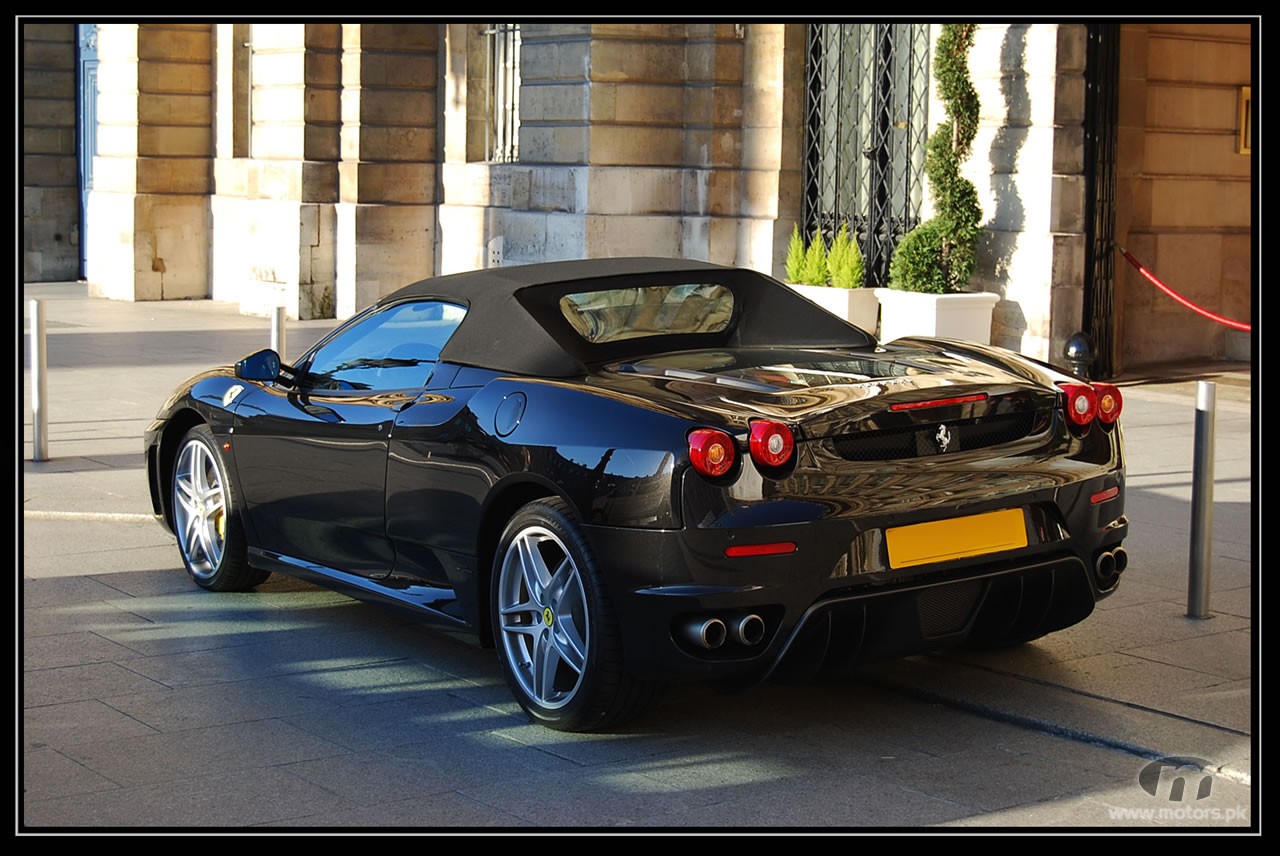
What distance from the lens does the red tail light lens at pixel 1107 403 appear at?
19.5 feet

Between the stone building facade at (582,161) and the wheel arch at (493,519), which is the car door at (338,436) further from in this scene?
the stone building facade at (582,161)

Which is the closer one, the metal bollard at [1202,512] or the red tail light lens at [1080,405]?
the red tail light lens at [1080,405]

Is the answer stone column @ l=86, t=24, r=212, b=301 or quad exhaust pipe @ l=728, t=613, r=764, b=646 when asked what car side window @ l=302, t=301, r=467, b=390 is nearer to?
quad exhaust pipe @ l=728, t=613, r=764, b=646

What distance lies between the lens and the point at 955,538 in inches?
214

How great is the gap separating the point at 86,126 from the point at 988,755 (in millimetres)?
27219

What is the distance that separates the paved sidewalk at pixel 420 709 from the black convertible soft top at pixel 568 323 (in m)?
1.09

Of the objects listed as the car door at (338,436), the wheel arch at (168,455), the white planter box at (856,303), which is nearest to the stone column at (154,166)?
the white planter box at (856,303)

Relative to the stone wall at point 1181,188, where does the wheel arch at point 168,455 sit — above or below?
below

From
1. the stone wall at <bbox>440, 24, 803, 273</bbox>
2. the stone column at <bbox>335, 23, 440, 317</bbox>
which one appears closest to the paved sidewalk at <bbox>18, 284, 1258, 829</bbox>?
the stone wall at <bbox>440, 24, 803, 273</bbox>

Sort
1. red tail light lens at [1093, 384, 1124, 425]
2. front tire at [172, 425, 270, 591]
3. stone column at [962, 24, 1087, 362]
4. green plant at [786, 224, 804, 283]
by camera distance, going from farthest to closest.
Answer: green plant at [786, 224, 804, 283] < stone column at [962, 24, 1087, 362] < front tire at [172, 425, 270, 591] < red tail light lens at [1093, 384, 1124, 425]

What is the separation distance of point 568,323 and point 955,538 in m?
1.49

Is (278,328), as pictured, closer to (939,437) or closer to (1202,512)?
(1202,512)

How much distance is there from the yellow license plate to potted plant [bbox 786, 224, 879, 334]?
10917 millimetres

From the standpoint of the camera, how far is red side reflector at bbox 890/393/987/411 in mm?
5426
